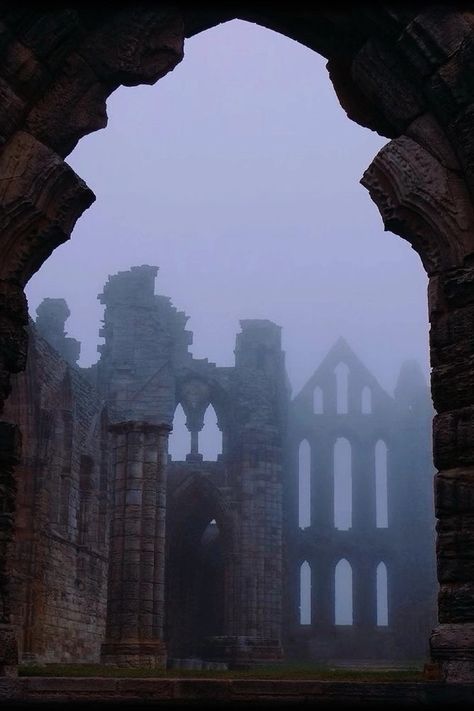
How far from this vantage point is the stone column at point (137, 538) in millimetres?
16359

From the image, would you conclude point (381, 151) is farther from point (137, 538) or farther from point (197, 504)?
point (197, 504)

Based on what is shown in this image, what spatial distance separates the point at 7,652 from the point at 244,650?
1004 inches

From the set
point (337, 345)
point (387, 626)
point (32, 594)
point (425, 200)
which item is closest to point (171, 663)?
point (32, 594)

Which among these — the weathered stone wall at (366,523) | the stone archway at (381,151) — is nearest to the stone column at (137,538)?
the stone archway at (381,151)

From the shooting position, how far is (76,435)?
2395cm

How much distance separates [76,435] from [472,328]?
18.6 meters

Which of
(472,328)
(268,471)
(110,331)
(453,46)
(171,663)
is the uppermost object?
(110,331)

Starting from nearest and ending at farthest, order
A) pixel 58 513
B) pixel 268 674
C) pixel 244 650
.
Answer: pixel 268 674 → pixel 58 513 → pixel 244 650

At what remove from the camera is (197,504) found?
3528 cm

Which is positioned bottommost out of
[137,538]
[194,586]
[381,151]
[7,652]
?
[7,652]

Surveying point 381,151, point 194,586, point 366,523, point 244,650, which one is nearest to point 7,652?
point 381,151

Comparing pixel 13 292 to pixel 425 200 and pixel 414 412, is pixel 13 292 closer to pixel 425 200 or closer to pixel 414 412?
pixel 425 200

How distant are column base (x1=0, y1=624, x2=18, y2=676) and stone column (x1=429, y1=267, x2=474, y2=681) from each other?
2.07 m

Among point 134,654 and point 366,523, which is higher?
point 366,523
